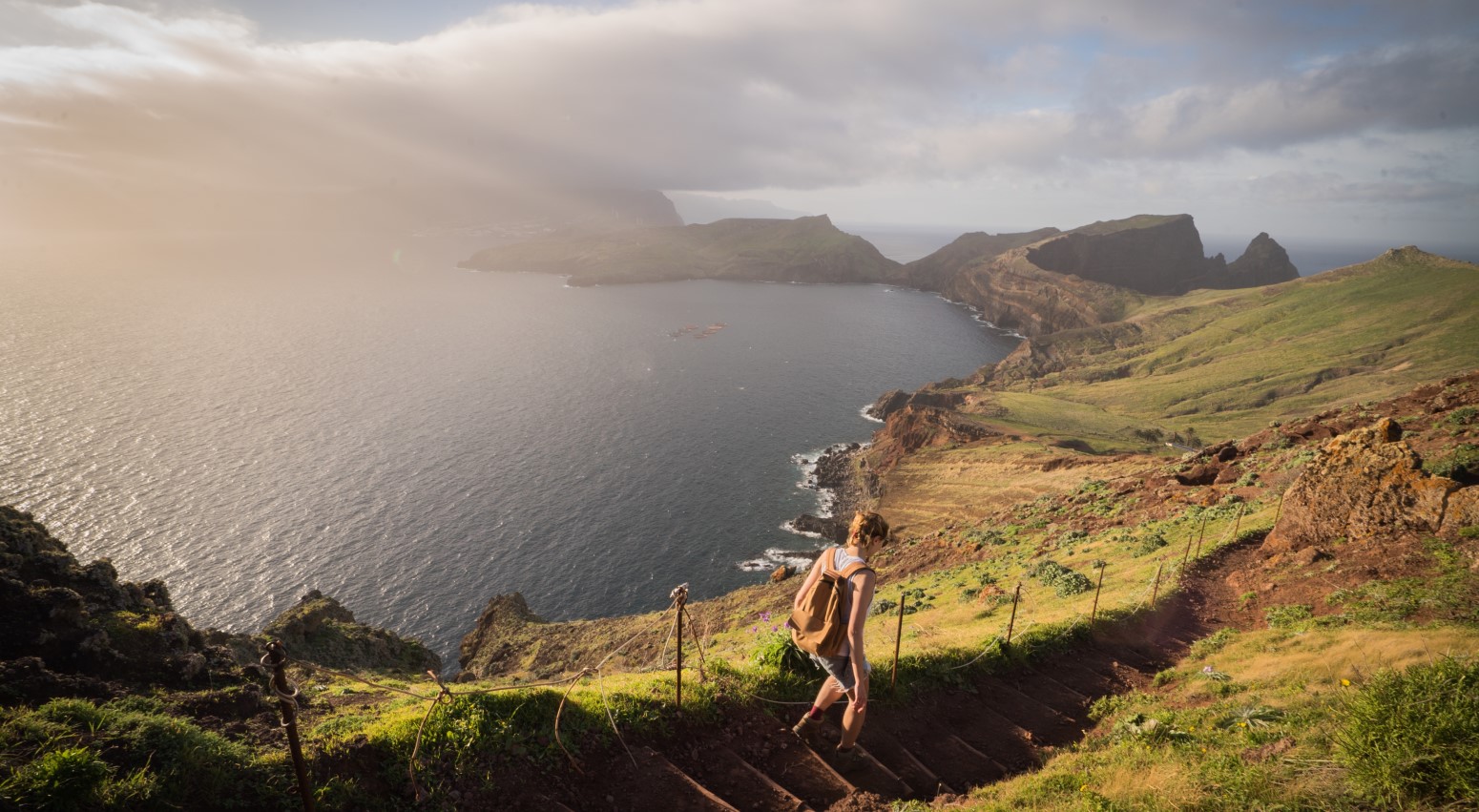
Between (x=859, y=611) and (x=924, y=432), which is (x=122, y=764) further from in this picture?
(x=924, y=432)

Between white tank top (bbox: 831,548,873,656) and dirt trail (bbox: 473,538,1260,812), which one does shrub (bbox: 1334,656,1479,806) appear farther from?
white tank top (bbox: 831,548,873,656)

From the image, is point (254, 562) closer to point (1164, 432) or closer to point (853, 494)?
point (853, 494)

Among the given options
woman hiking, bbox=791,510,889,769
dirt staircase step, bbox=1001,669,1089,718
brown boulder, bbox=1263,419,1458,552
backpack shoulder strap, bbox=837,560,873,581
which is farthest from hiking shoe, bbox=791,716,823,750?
brown boulder, bbox=1263,419,1458,552

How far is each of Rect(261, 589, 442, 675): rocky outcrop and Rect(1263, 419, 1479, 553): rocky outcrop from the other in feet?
117

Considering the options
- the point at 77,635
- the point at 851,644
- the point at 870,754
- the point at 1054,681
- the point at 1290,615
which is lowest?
the point at 1054,681

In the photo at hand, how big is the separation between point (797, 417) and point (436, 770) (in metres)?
97.0

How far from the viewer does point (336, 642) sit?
96.8 feet

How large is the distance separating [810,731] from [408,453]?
3349 inches

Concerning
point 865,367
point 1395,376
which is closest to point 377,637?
point 865,367

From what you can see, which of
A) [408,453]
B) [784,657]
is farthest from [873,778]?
[408,453]

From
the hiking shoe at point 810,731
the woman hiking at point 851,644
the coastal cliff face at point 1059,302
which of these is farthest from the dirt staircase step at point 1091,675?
the coastal cliff face at point 1059,302

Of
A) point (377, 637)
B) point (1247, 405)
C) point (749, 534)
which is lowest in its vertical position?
point (749, 534)

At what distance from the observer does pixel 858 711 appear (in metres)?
→ 9.13

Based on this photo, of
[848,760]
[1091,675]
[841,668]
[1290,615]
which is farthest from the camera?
[1290,615]
